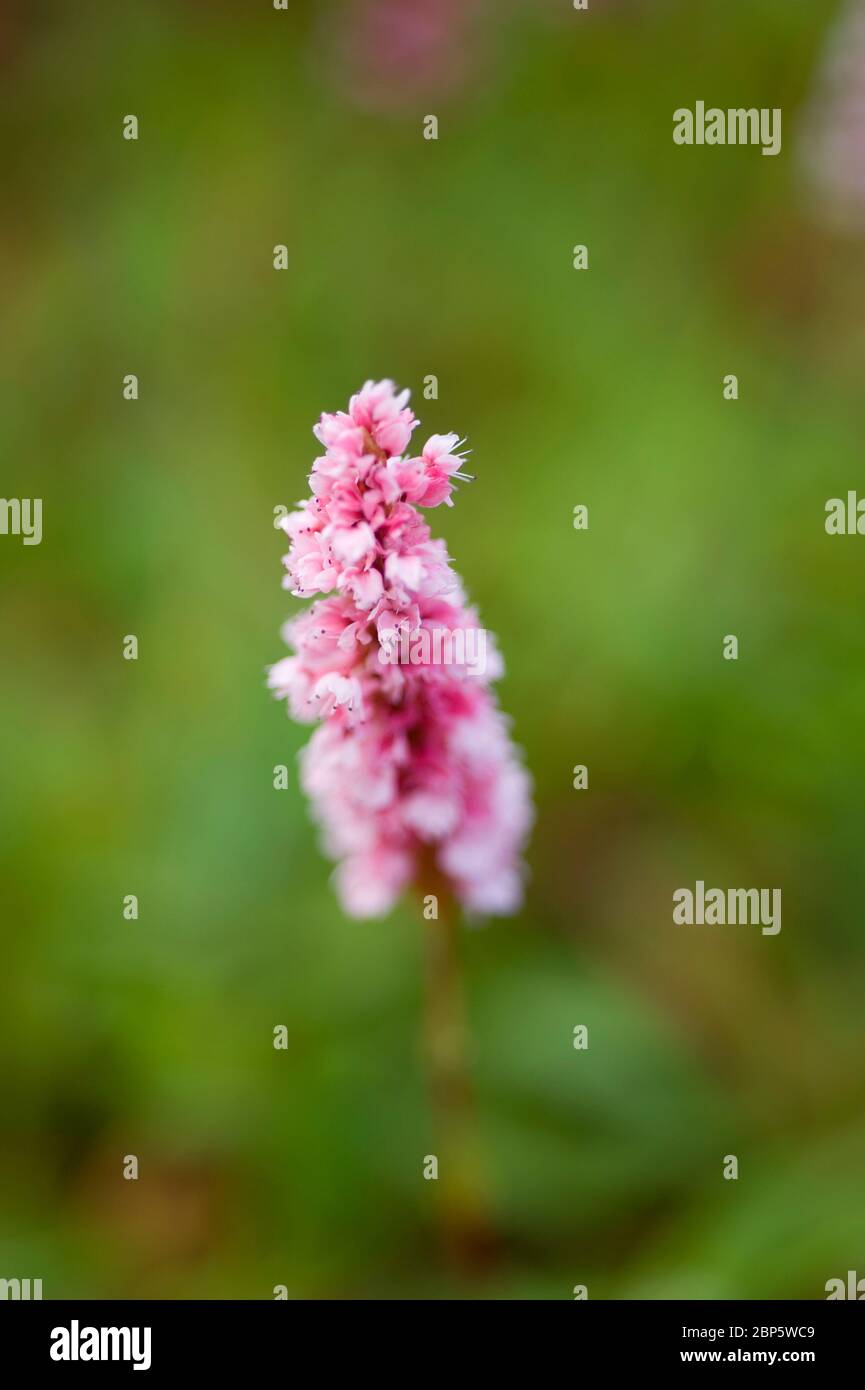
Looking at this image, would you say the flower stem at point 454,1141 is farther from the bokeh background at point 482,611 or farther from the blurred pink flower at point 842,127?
the blurred pink flower at point 842,127

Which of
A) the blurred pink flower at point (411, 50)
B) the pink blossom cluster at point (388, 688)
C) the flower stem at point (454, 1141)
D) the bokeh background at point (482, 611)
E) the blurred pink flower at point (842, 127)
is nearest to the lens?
the pink blossom cluster at point (388, 688)

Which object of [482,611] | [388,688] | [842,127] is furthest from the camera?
[842,127]

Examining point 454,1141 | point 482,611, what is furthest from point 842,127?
point 454,1141

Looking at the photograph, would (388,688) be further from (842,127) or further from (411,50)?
(411,50)

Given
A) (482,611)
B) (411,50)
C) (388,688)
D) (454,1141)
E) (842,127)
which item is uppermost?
(411,50)

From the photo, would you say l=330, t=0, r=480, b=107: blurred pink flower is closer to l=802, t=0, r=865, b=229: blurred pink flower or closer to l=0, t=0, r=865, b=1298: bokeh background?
l=0, t=0, r=865, b=1298: bokeh background

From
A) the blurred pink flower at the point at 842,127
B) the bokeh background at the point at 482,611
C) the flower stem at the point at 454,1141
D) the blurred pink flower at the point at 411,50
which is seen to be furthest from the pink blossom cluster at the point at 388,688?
the blurred pink flower at the point at 411,50

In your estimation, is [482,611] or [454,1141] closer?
[454,1141]
